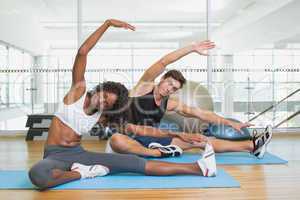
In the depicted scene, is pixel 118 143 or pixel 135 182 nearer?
pixel 135 182

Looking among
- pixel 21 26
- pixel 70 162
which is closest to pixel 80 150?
pixel 70 162

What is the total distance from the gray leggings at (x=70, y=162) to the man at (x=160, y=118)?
0.36m

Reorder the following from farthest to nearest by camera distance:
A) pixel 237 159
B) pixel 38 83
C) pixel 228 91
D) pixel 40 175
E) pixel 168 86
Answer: pixel 228 91 → pixel 38 83 → pixel 237 159 → pixel 168 86 → pixel 40 175

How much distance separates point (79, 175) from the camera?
2383mm

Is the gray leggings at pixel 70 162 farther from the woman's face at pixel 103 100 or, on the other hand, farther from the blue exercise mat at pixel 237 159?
the blue exercise mat at pixel 237 159

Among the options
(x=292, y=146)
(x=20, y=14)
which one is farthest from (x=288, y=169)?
(x=20, y=14)

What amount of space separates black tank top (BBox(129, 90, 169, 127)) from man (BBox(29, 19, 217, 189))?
1.40ft

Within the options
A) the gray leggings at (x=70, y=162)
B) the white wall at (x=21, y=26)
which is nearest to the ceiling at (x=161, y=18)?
the white wall at (x=21, y=26)

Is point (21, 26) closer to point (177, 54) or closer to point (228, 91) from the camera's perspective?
point (228, 91)

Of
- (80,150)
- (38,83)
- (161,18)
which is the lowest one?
(80,150)

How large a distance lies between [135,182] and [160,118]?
668 millimetres

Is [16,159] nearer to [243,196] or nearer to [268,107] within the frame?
[243,196]

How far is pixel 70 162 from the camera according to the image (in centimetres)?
233

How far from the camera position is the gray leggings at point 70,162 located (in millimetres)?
2145
